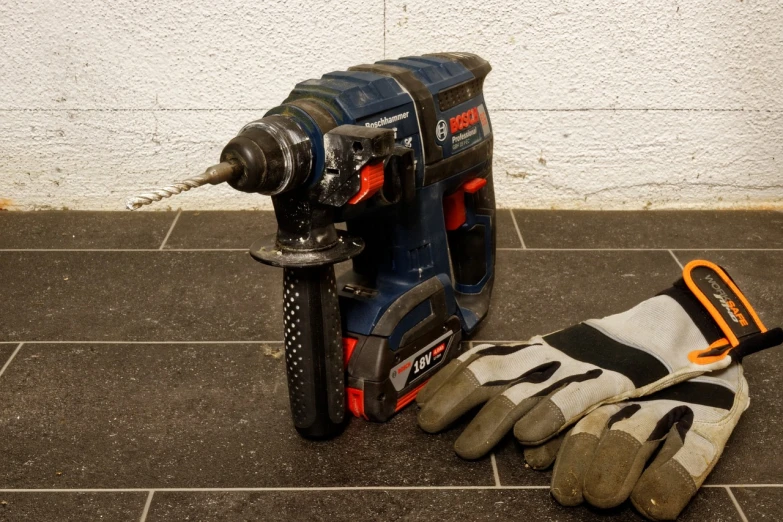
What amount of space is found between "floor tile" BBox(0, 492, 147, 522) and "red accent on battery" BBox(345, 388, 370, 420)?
0.40m

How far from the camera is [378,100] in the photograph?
4.91ft

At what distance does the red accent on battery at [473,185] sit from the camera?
5.90ft

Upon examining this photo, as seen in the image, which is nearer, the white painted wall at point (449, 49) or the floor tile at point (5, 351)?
the floor tile at point (5, 351)

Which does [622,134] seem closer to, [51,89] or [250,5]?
[250,5]

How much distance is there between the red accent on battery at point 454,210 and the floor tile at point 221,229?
2.36ft

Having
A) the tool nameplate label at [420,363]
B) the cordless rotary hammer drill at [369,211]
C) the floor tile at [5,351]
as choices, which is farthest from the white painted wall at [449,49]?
the tool nameplate label at [420,363]

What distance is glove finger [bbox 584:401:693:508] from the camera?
Result: 1354mm

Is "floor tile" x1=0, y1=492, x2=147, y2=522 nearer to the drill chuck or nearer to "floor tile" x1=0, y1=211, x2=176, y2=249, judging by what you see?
the drill chuck

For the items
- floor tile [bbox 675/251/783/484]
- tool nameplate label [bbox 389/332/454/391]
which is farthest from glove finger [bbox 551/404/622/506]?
tool nameplate label [bbox 389/332/454/391]

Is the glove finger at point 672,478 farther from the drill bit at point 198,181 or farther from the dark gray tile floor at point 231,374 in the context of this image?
the drill bit at point 198,181

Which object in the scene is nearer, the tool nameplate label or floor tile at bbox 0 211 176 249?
the tool nameplate label

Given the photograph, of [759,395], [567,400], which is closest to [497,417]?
[567,400]

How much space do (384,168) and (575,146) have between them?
1.26m

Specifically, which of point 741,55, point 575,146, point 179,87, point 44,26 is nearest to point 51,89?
point 44,26
